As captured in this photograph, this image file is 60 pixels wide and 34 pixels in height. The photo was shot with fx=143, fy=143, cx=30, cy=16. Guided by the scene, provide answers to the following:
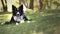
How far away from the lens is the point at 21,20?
1.51 m

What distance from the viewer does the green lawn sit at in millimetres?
1472

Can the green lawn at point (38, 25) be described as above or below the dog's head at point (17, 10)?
below

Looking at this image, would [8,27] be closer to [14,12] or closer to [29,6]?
[14,12]

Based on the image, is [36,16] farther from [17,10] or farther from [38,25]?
[17,10]

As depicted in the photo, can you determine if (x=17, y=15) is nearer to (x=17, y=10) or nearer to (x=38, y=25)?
(x=17, y=10)

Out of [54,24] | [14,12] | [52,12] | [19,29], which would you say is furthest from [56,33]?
[14,12]

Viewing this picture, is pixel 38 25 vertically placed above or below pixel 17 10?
below

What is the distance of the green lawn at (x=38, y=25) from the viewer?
57.9 inches

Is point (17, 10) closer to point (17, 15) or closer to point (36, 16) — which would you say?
point (17, 15)

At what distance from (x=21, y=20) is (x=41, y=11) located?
9.5 inches

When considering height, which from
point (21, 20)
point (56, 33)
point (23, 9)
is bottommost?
point (56, 33)

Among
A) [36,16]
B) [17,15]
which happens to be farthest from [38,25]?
[17,15]

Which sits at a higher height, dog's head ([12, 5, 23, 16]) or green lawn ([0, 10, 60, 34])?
dog's head ([12, 5, 23, 16])

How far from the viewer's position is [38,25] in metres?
1.53
